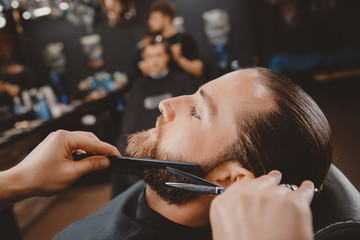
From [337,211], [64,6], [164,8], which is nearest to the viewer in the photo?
[337,211]

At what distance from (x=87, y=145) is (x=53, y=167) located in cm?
15

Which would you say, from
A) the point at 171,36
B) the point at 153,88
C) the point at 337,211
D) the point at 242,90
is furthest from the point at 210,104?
the point at 171,36

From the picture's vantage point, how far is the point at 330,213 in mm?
871

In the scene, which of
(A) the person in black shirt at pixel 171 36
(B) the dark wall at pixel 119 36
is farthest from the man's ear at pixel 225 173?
(B) the dark wall at pixel 119 36

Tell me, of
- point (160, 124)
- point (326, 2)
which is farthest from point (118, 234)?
point (326, 2)

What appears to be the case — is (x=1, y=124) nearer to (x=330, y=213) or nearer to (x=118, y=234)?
(x=118, y=234)

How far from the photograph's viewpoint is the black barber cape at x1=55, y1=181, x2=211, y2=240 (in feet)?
3.85

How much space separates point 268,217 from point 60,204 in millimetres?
3767

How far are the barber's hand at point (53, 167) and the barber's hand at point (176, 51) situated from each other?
2323mm

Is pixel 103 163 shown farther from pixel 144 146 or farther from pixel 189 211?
pixel 189 211

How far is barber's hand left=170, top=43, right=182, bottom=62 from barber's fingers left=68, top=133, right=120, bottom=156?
7.48ft

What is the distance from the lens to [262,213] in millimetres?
661

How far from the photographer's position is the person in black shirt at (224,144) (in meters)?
1.07

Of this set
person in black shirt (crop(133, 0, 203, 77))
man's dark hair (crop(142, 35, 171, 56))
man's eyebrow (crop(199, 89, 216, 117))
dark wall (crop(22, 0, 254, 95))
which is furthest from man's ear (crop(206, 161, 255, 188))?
dark wall (crop(22, 0, 254, 95))
